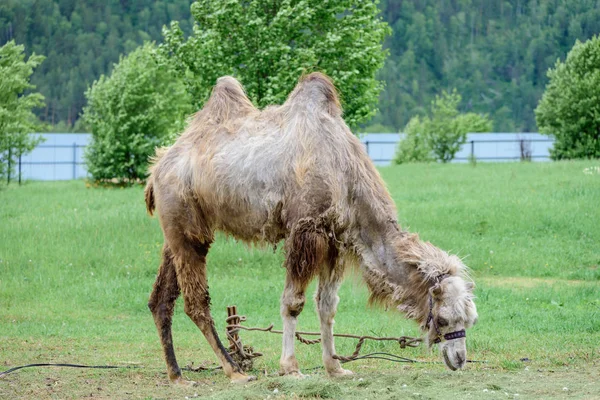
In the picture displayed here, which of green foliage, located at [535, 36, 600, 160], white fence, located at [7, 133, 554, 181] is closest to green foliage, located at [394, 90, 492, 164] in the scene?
white fence, located at [7, 133, 554, 181]

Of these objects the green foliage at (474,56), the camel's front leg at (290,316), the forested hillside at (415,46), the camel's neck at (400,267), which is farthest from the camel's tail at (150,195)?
the green foliage at (474,56)

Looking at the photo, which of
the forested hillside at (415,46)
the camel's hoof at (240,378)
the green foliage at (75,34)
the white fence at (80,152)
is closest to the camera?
the camel's hoof at (240,378)

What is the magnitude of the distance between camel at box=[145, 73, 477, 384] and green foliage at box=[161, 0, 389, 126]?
8471 mm

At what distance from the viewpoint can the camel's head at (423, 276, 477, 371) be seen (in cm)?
718

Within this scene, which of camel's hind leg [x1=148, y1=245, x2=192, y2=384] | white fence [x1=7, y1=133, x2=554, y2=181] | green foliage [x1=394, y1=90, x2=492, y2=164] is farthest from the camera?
white fence [x1=7, y1=133, x2=554, y2=181]

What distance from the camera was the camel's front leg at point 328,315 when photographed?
816cm

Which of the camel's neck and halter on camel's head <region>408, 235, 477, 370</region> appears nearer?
halter on camel's head <region>408, 235, 477, 370</region>

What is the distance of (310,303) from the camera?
13.5 metres

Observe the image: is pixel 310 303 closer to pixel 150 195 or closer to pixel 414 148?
pixel 150 195

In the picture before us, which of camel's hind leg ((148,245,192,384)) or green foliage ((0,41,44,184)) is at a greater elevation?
green foliage ((0,41,44,184))

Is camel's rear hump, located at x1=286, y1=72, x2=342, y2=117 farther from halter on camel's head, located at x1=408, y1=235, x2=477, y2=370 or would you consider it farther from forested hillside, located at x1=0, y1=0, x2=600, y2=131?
forested hillside, located at x1=0, y1=0, x2=600, y2=131

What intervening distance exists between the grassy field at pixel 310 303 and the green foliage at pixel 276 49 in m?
3.24

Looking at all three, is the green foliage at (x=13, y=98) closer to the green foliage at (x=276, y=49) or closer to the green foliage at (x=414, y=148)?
the green foliage at (x=276, y=49)

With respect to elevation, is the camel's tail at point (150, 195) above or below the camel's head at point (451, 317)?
above
